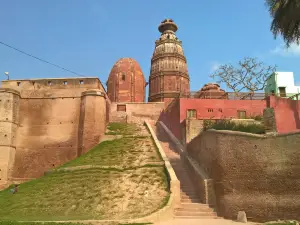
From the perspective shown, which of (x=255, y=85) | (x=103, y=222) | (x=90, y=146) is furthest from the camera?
(x=255, y=85)

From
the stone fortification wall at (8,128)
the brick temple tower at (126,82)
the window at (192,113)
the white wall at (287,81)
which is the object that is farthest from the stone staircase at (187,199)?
the white wall at (287,81)

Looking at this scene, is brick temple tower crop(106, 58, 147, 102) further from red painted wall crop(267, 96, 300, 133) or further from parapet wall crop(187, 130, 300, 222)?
parapet wall crop(187, 130, 300, 222)

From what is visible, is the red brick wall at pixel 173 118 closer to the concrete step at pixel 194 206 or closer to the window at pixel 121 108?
the window at pixel 121 108

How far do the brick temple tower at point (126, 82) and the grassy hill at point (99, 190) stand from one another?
16731mm

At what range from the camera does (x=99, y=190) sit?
15.5 metres

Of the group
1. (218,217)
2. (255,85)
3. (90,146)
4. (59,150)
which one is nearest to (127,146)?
(90,146)

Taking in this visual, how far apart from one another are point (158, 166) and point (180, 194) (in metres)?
2.82

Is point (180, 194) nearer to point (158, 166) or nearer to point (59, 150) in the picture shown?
point (158, 166)

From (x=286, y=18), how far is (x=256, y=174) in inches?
243

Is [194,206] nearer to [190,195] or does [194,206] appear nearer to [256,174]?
[190,195]

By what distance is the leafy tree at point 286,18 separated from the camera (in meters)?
12.8

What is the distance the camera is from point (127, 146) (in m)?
22.0

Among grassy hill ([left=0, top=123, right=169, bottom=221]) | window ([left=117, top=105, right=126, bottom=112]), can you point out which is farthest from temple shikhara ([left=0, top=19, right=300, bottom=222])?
grassy hill ([left=0, top=123, right=169, bottom=221])

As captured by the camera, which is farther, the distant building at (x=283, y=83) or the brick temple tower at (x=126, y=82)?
the brick temple tower at (x=126, y=82)
